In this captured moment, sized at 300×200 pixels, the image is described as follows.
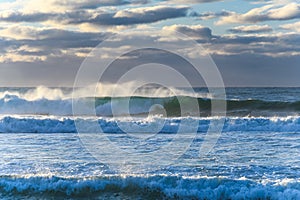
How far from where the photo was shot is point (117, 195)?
1195 centimetres

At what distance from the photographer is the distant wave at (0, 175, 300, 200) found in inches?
450

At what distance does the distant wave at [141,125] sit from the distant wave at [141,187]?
13.2 metres

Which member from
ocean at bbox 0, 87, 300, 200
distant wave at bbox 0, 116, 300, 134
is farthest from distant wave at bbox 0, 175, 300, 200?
distant wave at bbox 0, 116, 300, 134

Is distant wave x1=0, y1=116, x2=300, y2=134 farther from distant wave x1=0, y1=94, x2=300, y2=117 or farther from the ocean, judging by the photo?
distant wave x1=0, y1=94, x2=300, y2=117

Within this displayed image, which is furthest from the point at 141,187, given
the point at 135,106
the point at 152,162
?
the point at 135,106

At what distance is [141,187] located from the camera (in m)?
12.1

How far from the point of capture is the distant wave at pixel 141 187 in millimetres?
11422

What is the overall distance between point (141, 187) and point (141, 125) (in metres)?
15.0

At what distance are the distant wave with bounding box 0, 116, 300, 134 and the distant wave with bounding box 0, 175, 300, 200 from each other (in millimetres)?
13197

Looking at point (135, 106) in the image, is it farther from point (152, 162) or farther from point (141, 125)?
point (152, 162)

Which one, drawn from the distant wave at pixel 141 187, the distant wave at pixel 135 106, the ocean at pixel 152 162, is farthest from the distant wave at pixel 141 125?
the distant wave at pixel 141 187

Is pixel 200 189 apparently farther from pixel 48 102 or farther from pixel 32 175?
pixel 48 102

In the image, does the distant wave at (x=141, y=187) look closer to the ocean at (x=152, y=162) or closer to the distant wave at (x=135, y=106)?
the ocean at (x=152, y=162)

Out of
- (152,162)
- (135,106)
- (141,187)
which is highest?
(135,106)
